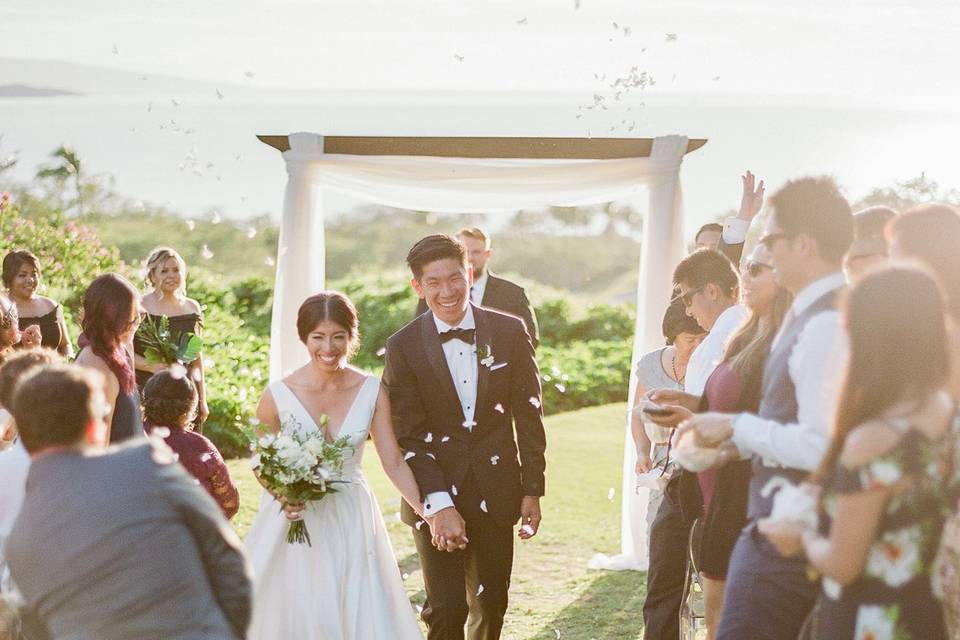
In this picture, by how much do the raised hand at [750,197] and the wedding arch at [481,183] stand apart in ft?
7.70

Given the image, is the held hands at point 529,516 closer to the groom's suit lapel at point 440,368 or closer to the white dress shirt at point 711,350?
the groom's suit lapel at point 440,368

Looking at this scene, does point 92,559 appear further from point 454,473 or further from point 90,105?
point 90,105

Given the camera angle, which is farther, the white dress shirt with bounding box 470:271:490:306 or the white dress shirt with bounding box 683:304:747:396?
the white dress shirt with bounding box 470:271:490:306

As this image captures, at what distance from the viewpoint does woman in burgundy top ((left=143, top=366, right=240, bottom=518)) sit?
467 cm

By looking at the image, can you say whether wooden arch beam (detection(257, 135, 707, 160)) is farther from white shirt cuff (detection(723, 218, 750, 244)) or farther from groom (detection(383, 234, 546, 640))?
groom (detection(383, 234, 546, 640))

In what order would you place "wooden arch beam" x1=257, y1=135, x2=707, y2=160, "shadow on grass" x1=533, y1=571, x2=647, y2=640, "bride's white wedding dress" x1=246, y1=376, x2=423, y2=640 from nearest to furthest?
"bride's white wedding dress" x1=246, y1=376, x2=423, y2=640 → "shadow on grass" x1=533, y1=571, x2=647, y2=640 → "wooden arch beam" x1=257, y1=135, x2=707, y2=160

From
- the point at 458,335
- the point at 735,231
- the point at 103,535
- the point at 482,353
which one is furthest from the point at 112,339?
the point at 735,231

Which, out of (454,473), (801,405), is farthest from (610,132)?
(801,405)

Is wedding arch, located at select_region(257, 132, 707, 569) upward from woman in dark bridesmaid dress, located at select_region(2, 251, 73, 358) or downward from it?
upward

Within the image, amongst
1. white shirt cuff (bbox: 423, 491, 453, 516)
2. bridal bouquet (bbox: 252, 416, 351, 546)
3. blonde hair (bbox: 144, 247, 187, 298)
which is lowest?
white shirt cuff (bbox: 423, 491, 453, 516)

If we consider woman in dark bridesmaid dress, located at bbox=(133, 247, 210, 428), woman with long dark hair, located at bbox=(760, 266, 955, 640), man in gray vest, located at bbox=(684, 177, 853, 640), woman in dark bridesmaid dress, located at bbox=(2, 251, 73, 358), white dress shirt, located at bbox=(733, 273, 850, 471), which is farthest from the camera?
woman in dark bridesmaid dress, located at bbox=(133, 247, 210, 428)

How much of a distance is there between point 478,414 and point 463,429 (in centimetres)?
9

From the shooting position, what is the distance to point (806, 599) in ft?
10.3

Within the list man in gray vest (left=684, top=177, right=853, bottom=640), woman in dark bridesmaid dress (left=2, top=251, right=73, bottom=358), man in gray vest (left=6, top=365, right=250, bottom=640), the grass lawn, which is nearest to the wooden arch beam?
woman in dark bridesmaid dress (left=2, top=251, right=73, bottom=358)
